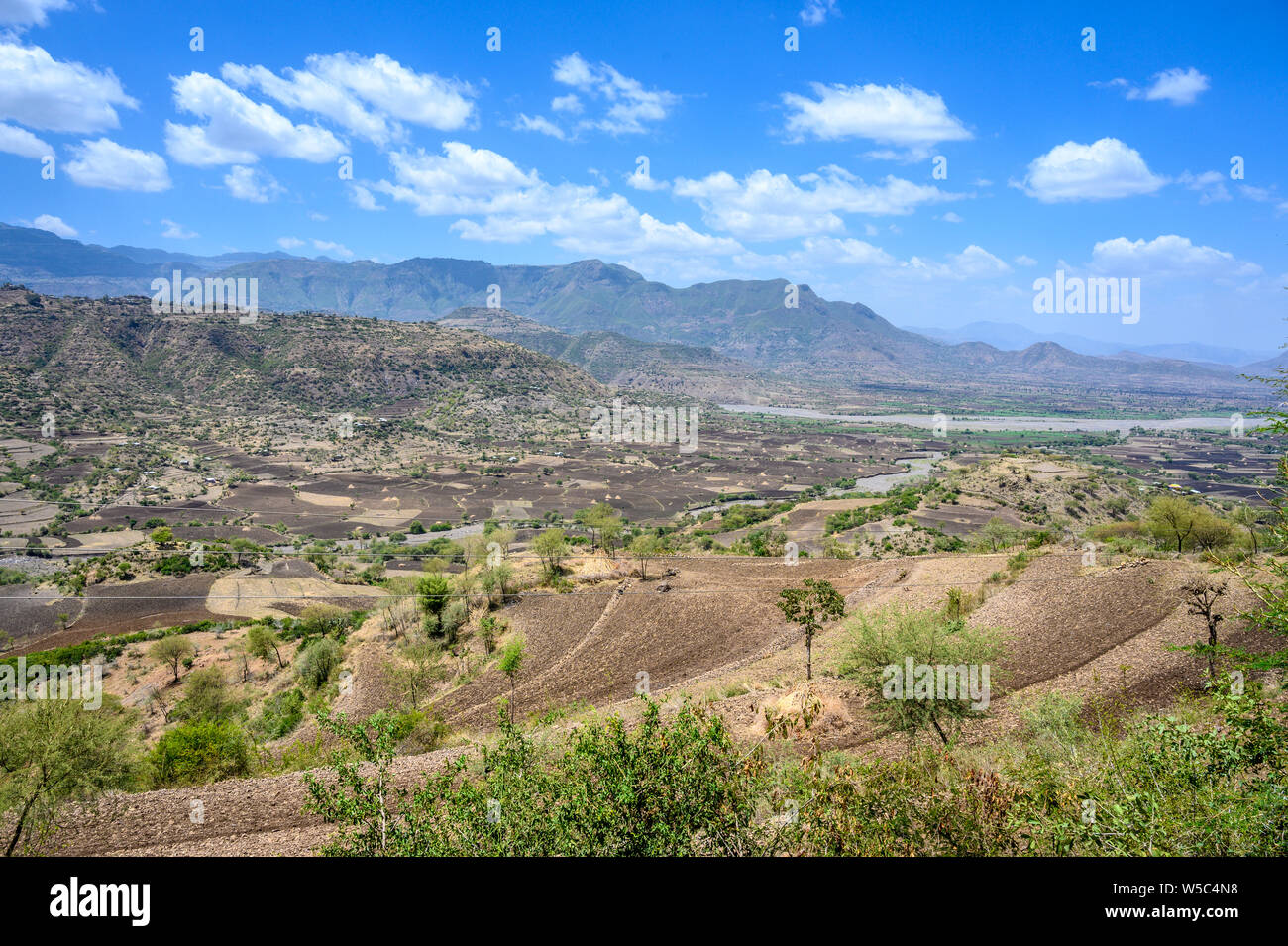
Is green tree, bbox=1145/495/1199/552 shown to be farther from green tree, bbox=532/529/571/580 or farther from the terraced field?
green tree, bbox=532/529/571/580

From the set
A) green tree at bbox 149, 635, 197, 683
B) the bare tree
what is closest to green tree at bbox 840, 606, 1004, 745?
the bare tree

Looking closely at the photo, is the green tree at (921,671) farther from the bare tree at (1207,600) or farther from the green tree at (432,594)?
the green tree at (432,594)

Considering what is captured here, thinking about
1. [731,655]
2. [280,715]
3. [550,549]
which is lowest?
[280,715]

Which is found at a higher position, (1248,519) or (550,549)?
(1248,519)

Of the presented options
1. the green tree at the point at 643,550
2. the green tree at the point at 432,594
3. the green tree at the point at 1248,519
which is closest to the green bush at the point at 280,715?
the green tree at the point at 432,594

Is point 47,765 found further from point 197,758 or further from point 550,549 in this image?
point 550,549

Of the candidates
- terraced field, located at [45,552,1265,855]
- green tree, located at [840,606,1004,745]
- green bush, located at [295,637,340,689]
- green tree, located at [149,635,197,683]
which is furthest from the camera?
green tree, located at [149,635,197,683]

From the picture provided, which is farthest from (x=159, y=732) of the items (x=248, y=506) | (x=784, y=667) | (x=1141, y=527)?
(x=248, y=506)

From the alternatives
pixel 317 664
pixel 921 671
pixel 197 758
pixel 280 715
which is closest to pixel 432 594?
pixel 317 664

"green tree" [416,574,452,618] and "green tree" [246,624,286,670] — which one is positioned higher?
"green tree" [416,574,452,618]

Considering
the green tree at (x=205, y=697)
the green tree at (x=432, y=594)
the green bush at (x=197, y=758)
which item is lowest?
the green tree at (x=205, y=697)
